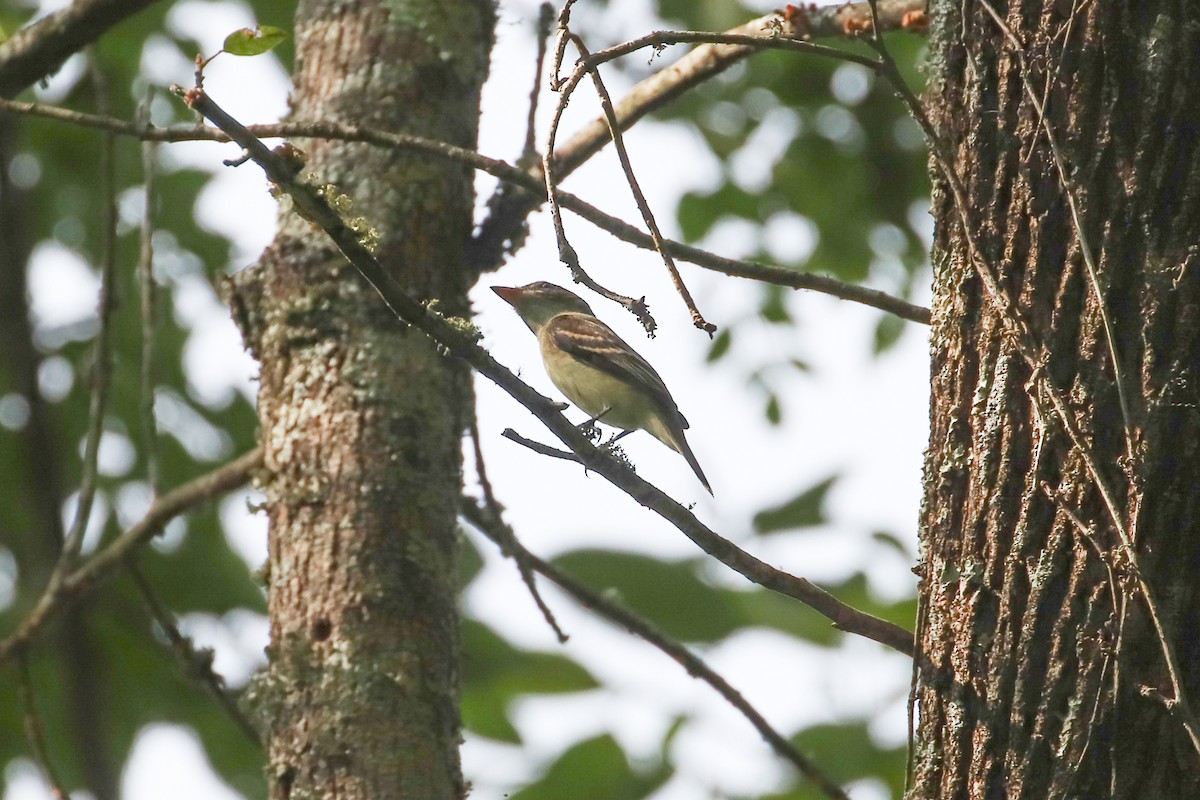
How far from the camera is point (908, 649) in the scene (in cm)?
298

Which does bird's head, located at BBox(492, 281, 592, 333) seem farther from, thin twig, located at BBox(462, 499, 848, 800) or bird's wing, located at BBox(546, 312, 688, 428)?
thin twig, located at BBox(462, 499, 848, 800)

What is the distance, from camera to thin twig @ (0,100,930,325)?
359cm

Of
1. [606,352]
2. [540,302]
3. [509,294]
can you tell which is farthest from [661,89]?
[540,302]

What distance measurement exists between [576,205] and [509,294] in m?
2.18

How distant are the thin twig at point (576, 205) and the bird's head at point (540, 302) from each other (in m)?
2.34

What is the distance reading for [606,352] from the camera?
5836 mm

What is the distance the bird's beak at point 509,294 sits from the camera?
18.4 ft

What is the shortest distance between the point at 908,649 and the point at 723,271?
1322 millimetres

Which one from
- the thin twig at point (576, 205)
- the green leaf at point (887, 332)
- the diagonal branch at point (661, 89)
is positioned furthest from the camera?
the green leaf at point (887, 332)

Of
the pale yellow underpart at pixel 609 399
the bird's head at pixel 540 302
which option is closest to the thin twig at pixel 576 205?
the pale yellow underpart at pixel 609 399

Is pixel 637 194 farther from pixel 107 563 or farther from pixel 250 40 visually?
pixel 107 563

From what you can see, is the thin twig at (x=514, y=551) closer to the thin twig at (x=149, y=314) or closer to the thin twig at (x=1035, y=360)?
the thin twig at (x=149, y=314)

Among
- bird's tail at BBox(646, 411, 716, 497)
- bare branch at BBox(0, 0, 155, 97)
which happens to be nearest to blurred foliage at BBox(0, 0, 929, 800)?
bird's tail at BBox(646, 411, 716, 497)

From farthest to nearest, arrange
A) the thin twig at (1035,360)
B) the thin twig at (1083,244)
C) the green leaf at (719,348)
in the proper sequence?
the green leaf at (719,348), the thin twig at (1083,244), the thin twig at (1035,360)
